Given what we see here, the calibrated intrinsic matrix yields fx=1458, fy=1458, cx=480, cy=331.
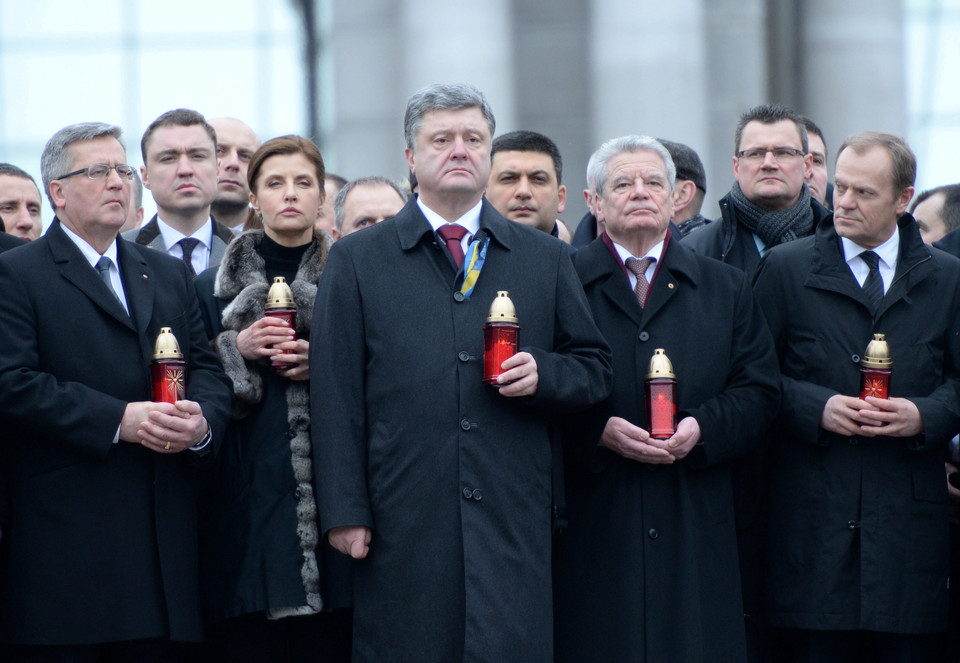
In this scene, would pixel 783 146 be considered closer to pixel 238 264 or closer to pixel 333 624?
pixel 238 264

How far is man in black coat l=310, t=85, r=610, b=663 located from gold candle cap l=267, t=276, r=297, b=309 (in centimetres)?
22

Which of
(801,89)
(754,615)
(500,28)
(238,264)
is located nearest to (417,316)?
(238,264)

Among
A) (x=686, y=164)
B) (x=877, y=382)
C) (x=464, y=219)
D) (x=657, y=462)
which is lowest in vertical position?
(x=657, y=462)

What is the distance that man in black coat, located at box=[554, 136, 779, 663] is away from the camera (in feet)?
16.4

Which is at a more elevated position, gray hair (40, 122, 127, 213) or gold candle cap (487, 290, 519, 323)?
gray hair (40, 122, 127, 213)

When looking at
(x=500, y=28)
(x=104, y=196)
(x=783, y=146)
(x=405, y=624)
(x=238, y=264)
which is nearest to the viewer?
(x=405, y=624)

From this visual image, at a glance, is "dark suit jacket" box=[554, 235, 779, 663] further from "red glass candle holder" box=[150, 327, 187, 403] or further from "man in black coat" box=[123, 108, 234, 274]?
"man in black coat" box=[123, 108, 234, 274]

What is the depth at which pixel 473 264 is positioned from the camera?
4.89m

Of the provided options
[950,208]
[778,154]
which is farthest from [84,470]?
[950,208]

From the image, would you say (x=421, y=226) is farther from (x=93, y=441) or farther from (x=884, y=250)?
(x=884, y=250)

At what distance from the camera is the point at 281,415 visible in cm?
514

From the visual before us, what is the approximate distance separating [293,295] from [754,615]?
83.2 inches

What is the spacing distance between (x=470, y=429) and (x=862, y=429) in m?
1.47

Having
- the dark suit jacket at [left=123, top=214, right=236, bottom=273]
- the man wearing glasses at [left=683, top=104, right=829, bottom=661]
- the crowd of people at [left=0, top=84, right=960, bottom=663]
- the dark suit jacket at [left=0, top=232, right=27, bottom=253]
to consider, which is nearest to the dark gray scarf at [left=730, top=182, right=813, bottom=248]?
the man wearing glasses at [left=683, top=104, right=829, bottom=661]
